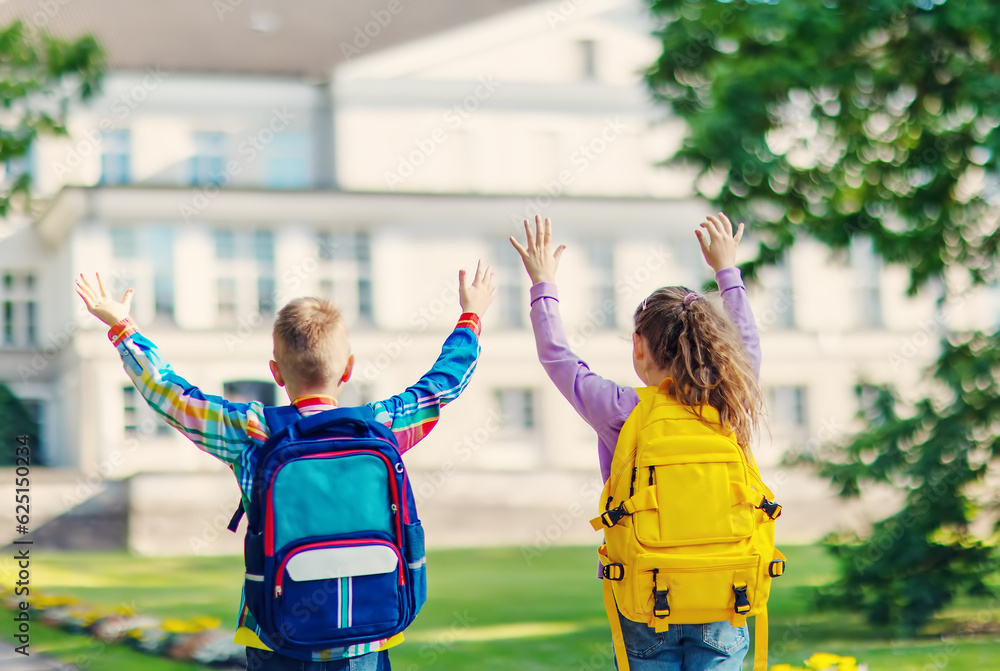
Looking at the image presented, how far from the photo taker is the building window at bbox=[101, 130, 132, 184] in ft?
82.9

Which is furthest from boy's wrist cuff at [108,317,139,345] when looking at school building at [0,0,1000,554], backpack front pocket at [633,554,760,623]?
school building at [0,0,1000,554]

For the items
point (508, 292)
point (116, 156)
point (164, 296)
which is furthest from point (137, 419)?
point (508, 292)

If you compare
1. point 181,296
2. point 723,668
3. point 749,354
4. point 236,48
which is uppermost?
point 236,48

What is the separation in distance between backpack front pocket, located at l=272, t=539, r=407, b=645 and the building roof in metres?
25.6

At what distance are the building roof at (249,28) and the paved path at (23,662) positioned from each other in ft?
70.5

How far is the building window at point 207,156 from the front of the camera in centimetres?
2561

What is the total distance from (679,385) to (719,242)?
0.72 metres

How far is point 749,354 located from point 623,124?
996 inches

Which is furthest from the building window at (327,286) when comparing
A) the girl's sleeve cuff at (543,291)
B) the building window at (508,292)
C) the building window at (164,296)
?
the girl's sleeve cuff at (543,291)

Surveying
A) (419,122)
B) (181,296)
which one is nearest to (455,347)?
(181,296)

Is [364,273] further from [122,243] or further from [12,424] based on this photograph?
[12,424]

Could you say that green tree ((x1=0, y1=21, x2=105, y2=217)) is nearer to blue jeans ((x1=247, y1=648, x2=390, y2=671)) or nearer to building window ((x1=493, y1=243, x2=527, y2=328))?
blue jeans ((x1=247, y1=648, x2=390, y2=671))

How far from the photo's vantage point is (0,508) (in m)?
19.3

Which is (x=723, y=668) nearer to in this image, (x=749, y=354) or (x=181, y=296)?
(x=749, y=354)
